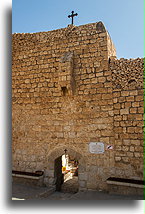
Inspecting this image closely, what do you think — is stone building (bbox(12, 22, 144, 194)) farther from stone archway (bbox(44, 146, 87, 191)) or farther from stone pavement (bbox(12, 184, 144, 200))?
stone pavement (bbox(12, 184, 144, 200))

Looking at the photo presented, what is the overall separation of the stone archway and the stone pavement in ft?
0.88

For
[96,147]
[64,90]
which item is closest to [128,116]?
[96,147]

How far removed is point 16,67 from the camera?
6.69 metres

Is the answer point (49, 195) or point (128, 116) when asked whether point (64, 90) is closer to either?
point (128, 116)

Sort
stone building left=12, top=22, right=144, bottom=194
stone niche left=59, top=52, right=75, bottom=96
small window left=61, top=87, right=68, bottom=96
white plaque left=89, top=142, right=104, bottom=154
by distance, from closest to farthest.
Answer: stone building left=12, top=22, right=144, bottom=194 → white plaque left=89, top=142, right=104, bottom=154 → stone niche left=59, top=52, right=75, bottom=96 → small window left=61, top=87, right=68, bottom=96

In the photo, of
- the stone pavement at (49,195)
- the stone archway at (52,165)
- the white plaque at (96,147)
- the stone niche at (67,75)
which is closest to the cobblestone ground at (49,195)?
the stone pavement at (49,195)

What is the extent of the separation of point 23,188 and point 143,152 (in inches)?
146

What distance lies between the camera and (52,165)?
584cm

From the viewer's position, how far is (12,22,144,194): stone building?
5.13m

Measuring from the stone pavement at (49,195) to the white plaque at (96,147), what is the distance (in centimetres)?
114

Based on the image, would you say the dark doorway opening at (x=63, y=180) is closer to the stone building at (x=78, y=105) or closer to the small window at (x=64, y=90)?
the stone building at (x=78, y=105)

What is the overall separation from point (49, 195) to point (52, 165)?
0.89 m

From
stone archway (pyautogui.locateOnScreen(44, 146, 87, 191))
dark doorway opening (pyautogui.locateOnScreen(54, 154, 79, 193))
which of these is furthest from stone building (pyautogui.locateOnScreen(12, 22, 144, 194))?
dark doorway opening (pyautogui.locateOnScreen(54, 154, 79, 193))

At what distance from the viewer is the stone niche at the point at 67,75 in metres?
5.65
